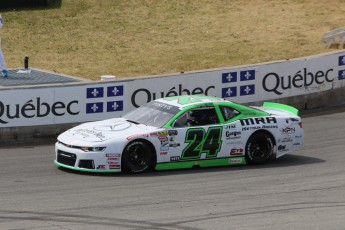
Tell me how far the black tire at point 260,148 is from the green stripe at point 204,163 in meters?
0.23

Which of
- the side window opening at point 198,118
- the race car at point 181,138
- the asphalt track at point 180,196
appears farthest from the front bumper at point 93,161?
the side window opening at point 198,118

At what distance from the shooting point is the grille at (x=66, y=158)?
691 inches

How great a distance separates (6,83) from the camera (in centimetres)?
2495

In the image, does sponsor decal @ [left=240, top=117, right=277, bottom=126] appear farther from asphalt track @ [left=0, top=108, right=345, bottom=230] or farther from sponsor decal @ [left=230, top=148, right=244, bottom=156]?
asphalt track @ [left=0, top=108, right=345, bottom=230]

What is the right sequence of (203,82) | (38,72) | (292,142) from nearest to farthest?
1. (292,142)
2. (203,82)
3. (38,72)

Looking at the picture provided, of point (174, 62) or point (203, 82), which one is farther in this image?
point (174, 62)

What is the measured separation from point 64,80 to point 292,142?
8.30 m

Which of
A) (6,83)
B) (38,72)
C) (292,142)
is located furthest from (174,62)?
(292,142)

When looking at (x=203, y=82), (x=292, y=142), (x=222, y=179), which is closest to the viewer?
(x=222, y=179)

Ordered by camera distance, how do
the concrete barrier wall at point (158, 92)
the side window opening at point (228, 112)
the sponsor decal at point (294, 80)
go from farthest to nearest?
1. the sponsor decal at point (294, 80)
2. the concrete barrier wall at point (158, 92)
3. the side window opening at point (228, 112)

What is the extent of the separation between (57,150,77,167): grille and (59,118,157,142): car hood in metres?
0.26

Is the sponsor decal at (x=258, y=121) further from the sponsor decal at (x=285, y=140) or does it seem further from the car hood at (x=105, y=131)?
the car hood at (x=105, y=131)

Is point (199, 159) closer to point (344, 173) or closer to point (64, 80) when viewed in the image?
point (344, 173)

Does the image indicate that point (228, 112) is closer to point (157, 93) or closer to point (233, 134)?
point (233, 134)
